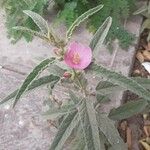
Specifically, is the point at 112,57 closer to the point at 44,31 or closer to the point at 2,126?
the point at 2,126

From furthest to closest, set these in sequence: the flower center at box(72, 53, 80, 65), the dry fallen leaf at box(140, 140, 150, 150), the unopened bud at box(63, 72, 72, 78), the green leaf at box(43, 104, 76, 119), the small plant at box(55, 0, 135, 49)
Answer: the small plant at box(55, 0, 135, 49)
the dry fallen leaf at box(140, 140, 150, 150)
the green leaf at box(43, 104, 76, 119)
the unopened bud at box(63, 72, 72, 78)
the flower center at box(72, 53, 80, 65)

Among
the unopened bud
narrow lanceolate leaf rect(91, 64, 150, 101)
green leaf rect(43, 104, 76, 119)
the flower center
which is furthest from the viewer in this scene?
green leaf rect(43, 104, 76, 119)

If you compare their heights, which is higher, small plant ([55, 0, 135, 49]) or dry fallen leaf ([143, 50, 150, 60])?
small plant ([55, 0, 135, 49])

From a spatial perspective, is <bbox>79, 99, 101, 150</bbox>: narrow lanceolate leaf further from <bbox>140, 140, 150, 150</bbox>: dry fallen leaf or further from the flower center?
<bbox>140, 140, 150, 150</bbox>: dry fallen leaf

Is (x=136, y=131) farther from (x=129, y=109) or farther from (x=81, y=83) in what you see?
(x=81, y=83)

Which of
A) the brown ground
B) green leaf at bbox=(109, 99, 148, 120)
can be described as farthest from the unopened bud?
the brown ground

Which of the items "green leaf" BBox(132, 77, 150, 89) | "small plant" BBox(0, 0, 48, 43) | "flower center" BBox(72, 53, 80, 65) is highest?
"flower center" BBox(72, 53, 80, 65)

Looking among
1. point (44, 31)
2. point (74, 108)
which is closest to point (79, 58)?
point (44, 31)

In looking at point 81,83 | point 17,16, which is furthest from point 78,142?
point 17,16
